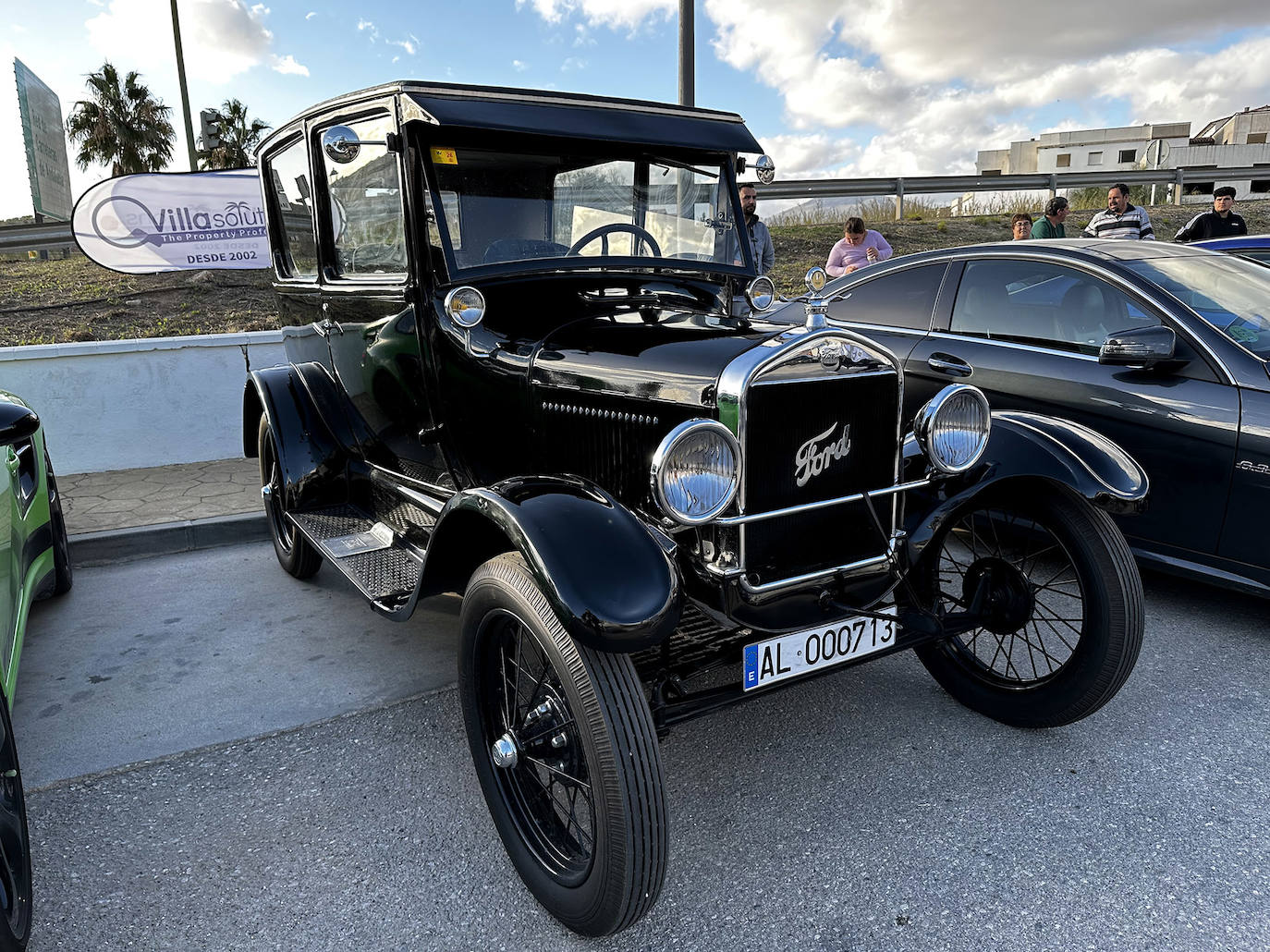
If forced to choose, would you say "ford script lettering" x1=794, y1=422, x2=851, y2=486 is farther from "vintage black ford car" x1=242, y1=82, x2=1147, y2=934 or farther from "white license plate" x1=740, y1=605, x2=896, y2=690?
"white license plate" x1=740, y1=605, x2=896, y2=690

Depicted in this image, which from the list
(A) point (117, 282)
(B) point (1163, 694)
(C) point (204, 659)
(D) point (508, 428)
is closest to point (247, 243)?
(A) point (117, 282)

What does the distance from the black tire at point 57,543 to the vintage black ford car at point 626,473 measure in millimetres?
1340

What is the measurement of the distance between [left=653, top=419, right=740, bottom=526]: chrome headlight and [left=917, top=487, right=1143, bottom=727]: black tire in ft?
3.28

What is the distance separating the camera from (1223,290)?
389 centimetres

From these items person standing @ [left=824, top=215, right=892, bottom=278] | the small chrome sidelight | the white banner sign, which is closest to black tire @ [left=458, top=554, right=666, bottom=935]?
the small chrome sidelight

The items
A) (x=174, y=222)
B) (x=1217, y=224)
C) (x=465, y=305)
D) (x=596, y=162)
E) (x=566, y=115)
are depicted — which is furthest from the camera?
(x=174, y=222)

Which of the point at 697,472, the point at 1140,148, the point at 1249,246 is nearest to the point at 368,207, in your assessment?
the point at 697,472

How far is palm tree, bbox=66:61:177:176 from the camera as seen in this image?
2702cm

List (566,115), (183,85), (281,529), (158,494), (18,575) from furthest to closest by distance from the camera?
1. (183,85)
2. (158,494)
3. (281,529)
4. (18,575)
5. (566,115)

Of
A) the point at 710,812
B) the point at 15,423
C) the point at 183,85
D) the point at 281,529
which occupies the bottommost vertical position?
the point at 710,812

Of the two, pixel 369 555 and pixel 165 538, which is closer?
pixel 369 555

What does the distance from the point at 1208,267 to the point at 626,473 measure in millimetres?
3277

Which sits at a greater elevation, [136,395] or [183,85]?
[183,85]

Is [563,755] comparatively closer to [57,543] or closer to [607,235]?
[607,235]
